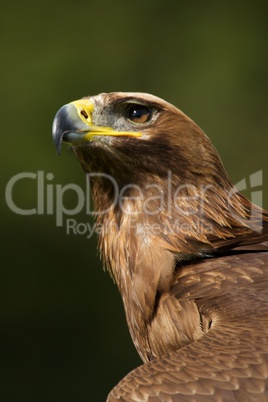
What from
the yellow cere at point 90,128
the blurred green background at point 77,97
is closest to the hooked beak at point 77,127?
the yellow cere at point 90,128

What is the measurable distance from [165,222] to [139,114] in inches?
16.3

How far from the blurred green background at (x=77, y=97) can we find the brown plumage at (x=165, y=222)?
323 centimetres

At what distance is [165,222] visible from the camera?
3.04m

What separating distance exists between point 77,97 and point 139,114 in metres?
3.64

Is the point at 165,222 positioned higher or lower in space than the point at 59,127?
lower

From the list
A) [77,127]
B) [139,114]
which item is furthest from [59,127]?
[139,114]

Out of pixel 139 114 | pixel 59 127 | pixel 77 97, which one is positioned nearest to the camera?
pixel 59 127

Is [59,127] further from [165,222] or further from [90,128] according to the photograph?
[165,222]

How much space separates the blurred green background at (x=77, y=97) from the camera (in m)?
6.38

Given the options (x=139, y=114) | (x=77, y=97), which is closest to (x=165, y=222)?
(x=139, y=114)

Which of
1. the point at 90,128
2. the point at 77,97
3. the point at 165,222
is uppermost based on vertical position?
the point at 77,97

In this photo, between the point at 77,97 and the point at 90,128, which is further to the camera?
the point at 77,97

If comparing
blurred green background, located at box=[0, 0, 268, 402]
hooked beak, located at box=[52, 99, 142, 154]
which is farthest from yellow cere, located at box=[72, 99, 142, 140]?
blurred green background, located at box=[0, 0, 268, 402]

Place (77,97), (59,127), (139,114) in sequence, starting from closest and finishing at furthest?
(59,127) → (139,114) → (77,97)
